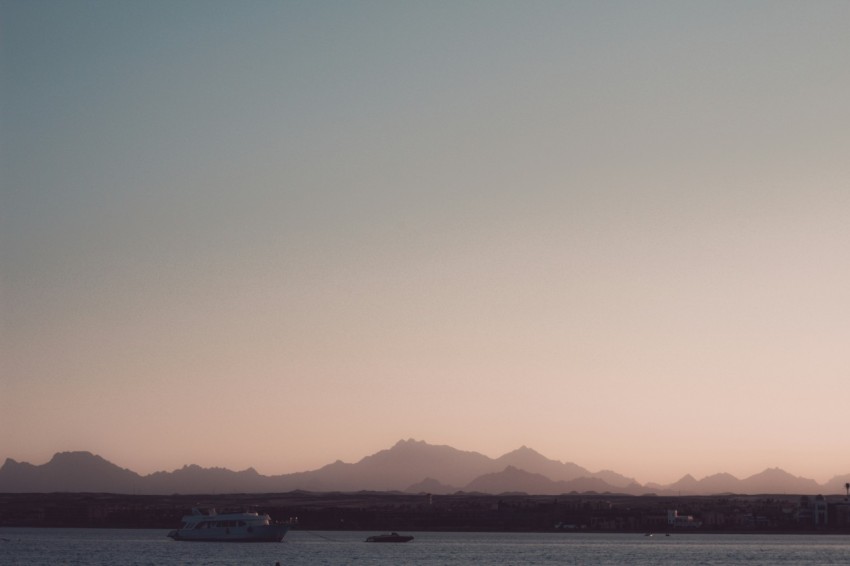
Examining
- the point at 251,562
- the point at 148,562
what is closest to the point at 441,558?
the point at 251,562

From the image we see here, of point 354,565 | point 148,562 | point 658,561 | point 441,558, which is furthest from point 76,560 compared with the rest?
point 658,561

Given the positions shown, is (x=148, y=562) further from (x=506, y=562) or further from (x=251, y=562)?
(x=506, y=562)

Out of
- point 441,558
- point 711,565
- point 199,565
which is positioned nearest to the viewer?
point 199,565

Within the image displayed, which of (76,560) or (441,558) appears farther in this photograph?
(441,558)

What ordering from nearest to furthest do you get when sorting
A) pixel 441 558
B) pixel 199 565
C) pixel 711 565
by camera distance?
pixel 199 565 < pixel 711 565 < pixel 441 558

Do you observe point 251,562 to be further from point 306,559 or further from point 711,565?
point 711,565

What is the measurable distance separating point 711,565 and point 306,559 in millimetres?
62747

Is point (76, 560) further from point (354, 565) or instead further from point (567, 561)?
point (567, 561)

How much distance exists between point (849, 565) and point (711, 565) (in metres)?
21.4

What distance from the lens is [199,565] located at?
164375 millimetres

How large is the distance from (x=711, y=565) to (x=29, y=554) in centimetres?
11103

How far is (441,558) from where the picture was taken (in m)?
192

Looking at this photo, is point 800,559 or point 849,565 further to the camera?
point 800,559

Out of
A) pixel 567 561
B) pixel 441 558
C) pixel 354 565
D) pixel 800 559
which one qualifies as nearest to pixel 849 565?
pixel 800 559
